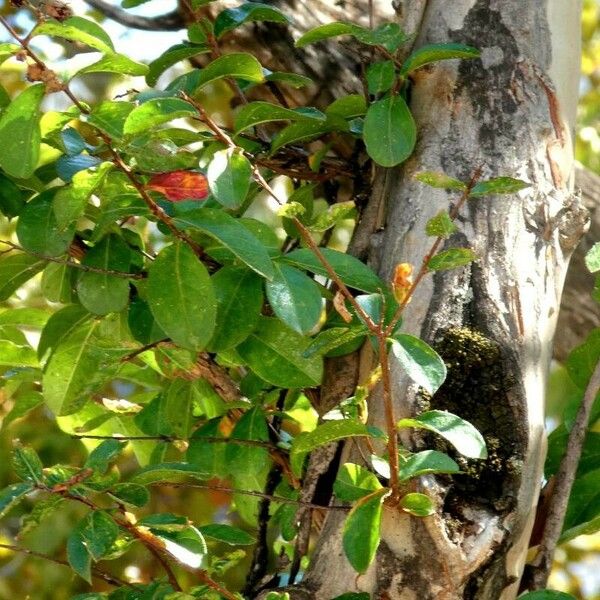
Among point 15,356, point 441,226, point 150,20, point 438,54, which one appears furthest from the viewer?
point 150,20

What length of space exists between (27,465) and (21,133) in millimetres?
280

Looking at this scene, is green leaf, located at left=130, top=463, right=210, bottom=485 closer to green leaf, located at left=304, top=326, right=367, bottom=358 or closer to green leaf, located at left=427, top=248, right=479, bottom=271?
green leaf, located at left=304, top=326, right=367, bottom=358

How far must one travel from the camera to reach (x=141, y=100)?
3.02 ft

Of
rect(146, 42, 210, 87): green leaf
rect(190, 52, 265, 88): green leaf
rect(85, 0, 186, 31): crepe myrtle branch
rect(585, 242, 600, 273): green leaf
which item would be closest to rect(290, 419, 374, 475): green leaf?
rect(585, 242, 600, 273): green leaf

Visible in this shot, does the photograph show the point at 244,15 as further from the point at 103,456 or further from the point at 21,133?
the point at 103,456

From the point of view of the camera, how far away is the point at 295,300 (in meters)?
0.89

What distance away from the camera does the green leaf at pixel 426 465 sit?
808mm

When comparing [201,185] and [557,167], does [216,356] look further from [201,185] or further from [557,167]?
[557,167]

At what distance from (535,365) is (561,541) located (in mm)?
175

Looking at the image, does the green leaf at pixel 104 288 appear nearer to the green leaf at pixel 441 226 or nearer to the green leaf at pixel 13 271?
the green leaf at pixel 13 271

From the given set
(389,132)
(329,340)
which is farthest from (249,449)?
(389,132)

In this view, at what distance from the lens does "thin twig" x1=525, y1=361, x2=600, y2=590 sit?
3.18 ft

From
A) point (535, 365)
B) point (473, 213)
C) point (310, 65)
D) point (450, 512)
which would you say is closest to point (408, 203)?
point (473, 213)

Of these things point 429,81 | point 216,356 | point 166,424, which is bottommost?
point 166,424
